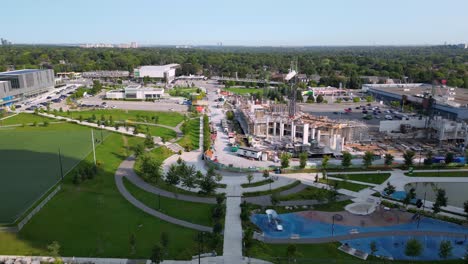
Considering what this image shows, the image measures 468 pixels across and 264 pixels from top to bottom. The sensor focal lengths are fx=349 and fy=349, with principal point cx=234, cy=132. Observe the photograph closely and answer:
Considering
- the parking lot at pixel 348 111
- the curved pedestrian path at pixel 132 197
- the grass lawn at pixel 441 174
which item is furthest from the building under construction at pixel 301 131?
the curved pedestrian path at pixel 132 197

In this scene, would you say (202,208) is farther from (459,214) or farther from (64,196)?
(459,214)

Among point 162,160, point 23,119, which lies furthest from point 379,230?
point 23,119

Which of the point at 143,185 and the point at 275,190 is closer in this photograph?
the point at 275,190

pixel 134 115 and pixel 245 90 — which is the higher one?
pixel 245 90

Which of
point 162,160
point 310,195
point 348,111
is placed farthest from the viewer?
point 348,111

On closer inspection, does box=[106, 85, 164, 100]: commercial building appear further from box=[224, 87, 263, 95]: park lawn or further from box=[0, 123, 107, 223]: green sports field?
box=[0, 123, 107, 223]: green sports field

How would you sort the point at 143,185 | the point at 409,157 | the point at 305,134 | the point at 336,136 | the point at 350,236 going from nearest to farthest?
the point at 350,236 < the point at 143,185 < the point at 409,157 < the point at 336,136 < the point at 305,134

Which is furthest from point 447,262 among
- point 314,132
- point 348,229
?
point 314,132

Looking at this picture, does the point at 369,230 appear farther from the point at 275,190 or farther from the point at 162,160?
the point at 162,160
